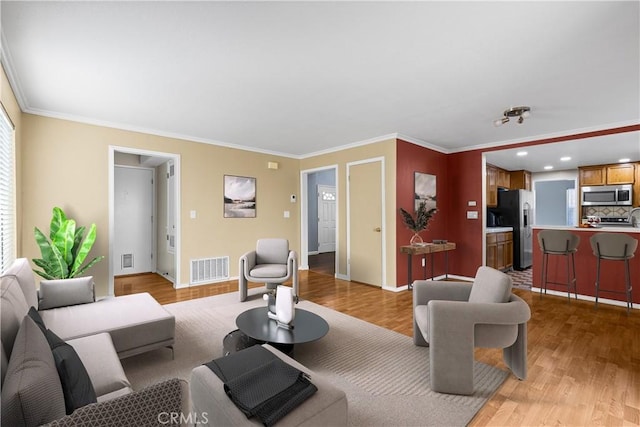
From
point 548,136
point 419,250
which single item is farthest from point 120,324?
point 548,136

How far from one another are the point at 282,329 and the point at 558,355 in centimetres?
240

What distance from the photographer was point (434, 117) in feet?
12.8

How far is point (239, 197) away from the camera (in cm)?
557

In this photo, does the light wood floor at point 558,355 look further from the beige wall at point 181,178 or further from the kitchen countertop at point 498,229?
the kitchen countertop at point 498,229

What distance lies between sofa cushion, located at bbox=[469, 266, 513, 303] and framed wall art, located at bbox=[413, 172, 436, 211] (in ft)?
9.19

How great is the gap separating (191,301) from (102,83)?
109 inches

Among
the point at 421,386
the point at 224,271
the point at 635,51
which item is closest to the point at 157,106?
the point at 224,271

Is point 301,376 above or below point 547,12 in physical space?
below

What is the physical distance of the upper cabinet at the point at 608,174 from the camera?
20.0ft

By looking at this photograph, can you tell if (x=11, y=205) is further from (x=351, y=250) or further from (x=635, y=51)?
(x=635, y=51)

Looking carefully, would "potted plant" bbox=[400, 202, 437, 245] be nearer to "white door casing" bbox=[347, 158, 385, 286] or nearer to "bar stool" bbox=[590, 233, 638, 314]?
"white door casing" bbox=[347, 158, 385, 286]

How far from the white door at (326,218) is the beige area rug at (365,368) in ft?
17.6

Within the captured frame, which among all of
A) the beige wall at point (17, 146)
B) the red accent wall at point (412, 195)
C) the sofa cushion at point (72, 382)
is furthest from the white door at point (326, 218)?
the sofa cushion at point (72, 382)

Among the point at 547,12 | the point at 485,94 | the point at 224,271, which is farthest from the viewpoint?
the point at 224,271
